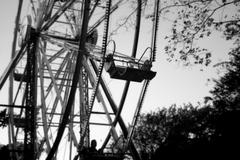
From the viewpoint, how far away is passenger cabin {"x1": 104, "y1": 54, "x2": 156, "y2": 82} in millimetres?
9570

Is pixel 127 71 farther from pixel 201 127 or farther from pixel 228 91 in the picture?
pixel 201 127

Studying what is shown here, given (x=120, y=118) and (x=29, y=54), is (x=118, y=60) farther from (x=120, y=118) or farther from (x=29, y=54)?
(x=29, y=54)

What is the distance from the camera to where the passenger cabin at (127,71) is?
31.4ft

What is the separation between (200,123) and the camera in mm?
35688

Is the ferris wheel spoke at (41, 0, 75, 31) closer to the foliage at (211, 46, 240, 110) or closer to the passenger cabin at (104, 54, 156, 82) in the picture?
the passenger cabin at (104, 54, 156, 82)

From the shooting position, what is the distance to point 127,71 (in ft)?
31.3

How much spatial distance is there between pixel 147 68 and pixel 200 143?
1062cm

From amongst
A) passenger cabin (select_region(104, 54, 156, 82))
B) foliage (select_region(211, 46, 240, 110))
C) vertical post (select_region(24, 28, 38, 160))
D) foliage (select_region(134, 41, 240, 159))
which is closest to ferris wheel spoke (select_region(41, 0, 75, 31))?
vertical post (select_region(24, 28, 38, 160))

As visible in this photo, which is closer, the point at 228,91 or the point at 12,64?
the point at 12,64

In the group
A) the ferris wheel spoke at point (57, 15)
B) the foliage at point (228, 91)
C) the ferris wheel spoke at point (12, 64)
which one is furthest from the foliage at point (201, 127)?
the ferris wheel spoke at point (12, 64)

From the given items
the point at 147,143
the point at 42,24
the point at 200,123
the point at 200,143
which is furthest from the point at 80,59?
the point at 147,143

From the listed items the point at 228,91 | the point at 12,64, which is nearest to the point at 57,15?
the point at 12,64

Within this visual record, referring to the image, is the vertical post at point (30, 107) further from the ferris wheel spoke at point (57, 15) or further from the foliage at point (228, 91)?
the foliage at point (228, 91)

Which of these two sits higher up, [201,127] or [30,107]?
[30,107]
